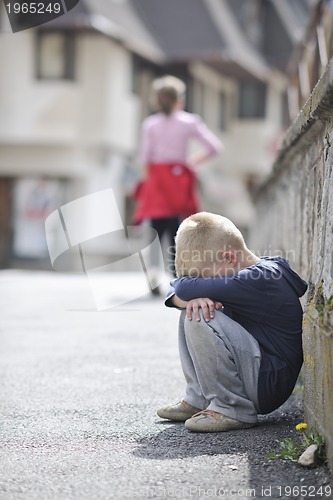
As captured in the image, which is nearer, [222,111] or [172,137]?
[172,137]

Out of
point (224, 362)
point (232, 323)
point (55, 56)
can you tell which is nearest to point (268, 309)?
point (232, 323)

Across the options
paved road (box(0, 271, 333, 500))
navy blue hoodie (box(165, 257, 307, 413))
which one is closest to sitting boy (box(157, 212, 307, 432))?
navy blue hoodie (box(165, 257, 307, 413))

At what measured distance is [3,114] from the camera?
93.4 ft

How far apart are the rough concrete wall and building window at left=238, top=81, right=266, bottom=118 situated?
1325 inches

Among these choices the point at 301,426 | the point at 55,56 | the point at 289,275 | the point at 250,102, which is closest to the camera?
the point at 301,426

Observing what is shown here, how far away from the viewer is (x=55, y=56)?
28953mm

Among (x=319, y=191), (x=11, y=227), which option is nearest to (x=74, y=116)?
(x=11, y=227)

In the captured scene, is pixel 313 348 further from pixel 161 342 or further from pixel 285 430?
pixel 161 342

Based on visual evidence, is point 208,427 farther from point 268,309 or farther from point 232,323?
point 268,309

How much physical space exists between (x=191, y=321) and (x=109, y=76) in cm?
2528

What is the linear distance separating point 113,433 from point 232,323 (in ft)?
2.10

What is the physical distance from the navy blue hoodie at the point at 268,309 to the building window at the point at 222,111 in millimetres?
34744

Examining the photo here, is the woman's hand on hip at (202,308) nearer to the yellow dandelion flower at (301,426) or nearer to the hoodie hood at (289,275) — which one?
the hoodie hood at (289,275)

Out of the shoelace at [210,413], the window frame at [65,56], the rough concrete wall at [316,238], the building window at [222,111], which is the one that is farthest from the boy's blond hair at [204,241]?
the building window at [222,111]
